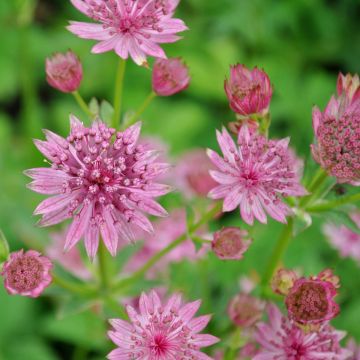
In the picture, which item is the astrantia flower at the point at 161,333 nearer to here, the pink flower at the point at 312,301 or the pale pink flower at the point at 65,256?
the pink flower at the point at 312,301

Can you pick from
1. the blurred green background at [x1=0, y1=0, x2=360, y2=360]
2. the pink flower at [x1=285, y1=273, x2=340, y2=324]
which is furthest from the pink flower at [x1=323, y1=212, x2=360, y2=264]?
the pink flower at [x1=285, y1=273, x2=340, y2=324]

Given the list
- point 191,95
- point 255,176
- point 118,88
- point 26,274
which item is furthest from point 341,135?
point 191,95

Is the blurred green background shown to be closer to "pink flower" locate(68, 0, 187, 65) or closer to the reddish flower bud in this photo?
the reddish flower bud

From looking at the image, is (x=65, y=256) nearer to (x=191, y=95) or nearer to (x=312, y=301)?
(x=312, y=301)

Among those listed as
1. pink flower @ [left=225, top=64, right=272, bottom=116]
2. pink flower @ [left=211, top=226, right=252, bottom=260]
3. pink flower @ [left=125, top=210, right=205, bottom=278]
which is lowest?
pink flower @ [left=211, top=226, right=252, bottom=260]

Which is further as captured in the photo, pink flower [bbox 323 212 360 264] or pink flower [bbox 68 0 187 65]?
pink flower [bbox 323 212 360 264]

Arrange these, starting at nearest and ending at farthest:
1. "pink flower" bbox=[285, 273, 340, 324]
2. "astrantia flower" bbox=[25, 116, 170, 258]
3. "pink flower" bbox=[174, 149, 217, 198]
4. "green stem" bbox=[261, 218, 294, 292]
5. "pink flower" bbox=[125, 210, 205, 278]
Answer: "pink flower" bbox=[285, 273, 340, 324], "astrantia flower" bbox=[25, 116, 170, 258], "green stem" bbox=[261, 218, 294, 292], "pink flower" bbox=[174, 149, 217, 198], "pink flower" bbox=[125, 210, 205, 278]

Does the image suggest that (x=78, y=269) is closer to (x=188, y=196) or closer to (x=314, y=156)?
(x=188, y=196)
